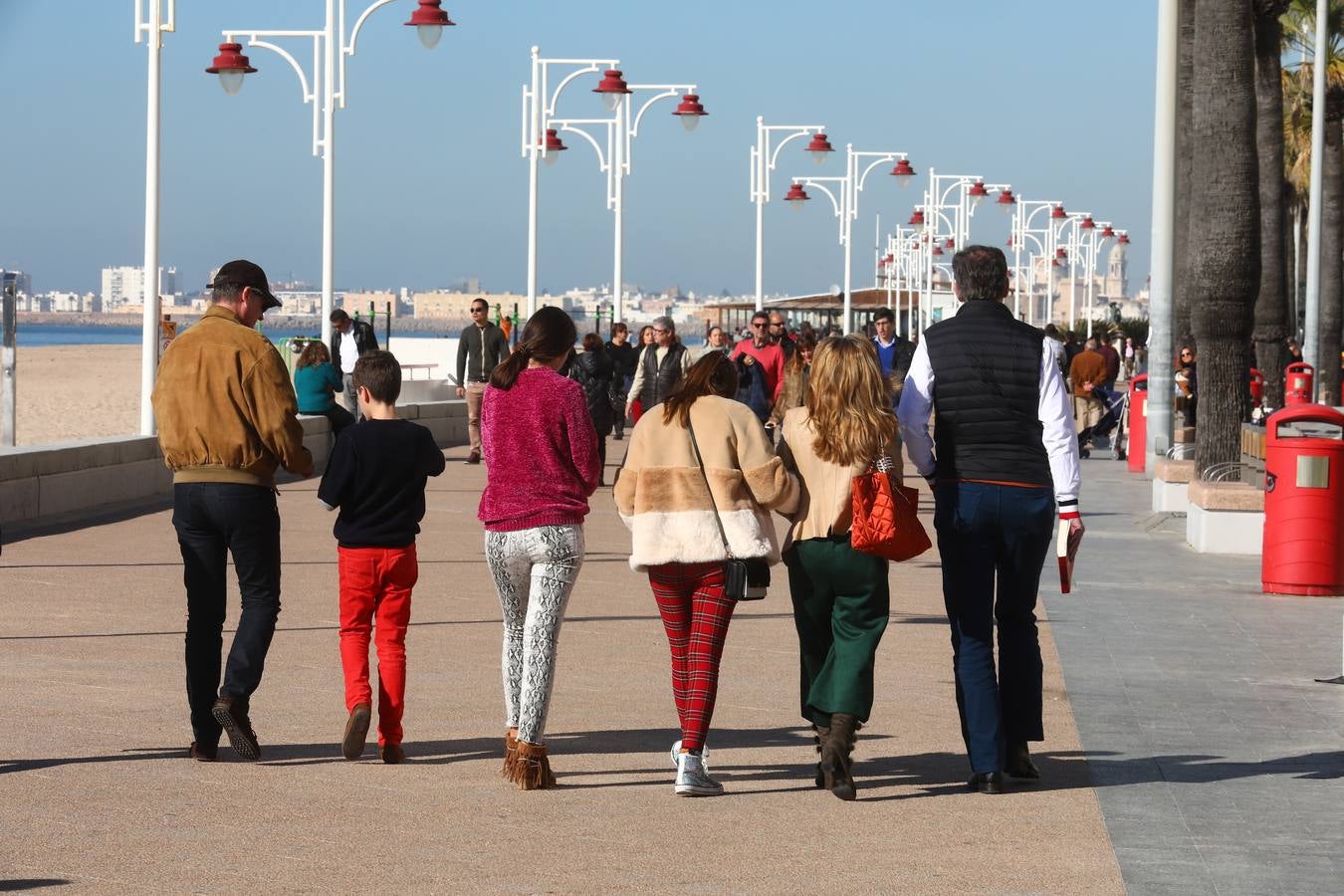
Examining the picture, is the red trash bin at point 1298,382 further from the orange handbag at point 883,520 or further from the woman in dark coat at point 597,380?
the orange handbag at point 883,520

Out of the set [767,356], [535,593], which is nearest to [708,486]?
[535,593]

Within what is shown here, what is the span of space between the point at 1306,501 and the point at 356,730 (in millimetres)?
7585

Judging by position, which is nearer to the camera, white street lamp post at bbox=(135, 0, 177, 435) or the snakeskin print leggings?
the snakeskin print leggings

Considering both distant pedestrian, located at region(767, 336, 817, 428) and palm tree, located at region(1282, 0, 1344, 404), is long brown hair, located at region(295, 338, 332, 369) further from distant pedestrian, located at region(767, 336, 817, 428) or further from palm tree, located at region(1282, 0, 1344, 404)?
palm tree, located at region(1282, 0, 1344, 404)

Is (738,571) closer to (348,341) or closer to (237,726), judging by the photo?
(237,726)

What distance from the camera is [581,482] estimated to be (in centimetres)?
704

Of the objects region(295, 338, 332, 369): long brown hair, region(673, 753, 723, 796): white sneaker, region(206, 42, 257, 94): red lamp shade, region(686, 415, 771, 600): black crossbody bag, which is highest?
region(206, 42, 257, 94): red lamp shade

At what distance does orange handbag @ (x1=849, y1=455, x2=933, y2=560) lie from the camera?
6.87 metres

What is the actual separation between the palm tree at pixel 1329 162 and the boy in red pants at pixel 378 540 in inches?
1271

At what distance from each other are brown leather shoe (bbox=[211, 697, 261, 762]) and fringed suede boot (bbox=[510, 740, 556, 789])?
103 centimetres

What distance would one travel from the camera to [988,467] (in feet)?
23.1

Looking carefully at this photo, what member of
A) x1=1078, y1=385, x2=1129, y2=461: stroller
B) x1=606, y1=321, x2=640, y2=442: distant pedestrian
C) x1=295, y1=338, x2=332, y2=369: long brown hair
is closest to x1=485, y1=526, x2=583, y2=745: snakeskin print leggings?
x1=295, y1=338, x2=332, y2=369: long brown hair

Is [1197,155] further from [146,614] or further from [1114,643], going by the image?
[146,614]

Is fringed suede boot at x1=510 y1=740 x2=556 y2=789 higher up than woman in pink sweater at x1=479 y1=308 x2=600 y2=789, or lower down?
lower down
